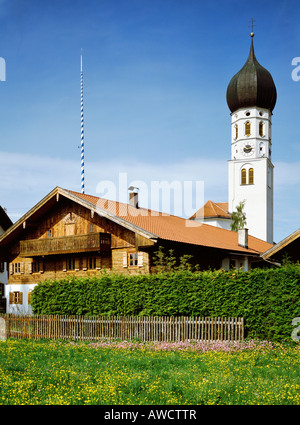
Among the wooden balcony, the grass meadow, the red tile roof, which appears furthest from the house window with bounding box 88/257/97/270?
the grass meadow

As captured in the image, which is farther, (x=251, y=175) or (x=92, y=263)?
(x=251, y=175)

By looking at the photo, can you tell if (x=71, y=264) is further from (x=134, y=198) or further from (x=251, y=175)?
(x=251, y=175)

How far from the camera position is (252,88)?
79188 mm

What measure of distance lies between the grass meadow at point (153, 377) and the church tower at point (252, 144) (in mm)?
60913

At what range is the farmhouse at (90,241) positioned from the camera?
28.6 m

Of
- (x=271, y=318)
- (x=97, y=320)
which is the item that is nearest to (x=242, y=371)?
(x=271, y=318)

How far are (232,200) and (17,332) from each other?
191 ft

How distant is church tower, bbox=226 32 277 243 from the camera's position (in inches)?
2987

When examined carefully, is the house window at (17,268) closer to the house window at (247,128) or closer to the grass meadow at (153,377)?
the grass meadow at (153,377)

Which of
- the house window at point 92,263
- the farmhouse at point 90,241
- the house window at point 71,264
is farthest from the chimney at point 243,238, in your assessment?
the house window at point 71,264

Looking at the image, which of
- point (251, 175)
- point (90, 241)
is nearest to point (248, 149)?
point (251, 175)

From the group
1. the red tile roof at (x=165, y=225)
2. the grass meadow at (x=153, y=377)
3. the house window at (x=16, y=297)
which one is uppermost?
the red tile roof at (x=165, y=225)

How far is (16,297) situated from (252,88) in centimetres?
5869

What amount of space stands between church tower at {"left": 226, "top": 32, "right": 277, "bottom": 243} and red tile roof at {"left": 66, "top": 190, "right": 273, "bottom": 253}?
37.6 m
